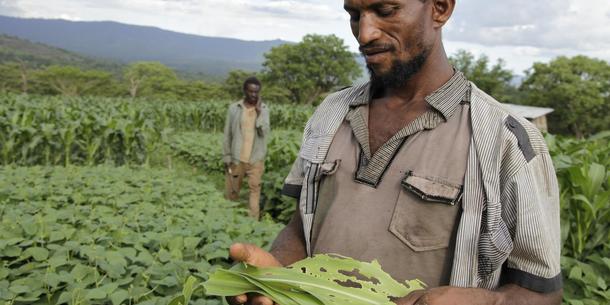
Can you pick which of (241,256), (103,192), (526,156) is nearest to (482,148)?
(526,156)

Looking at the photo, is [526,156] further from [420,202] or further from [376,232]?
[376,232]

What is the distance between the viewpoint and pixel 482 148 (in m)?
1.19

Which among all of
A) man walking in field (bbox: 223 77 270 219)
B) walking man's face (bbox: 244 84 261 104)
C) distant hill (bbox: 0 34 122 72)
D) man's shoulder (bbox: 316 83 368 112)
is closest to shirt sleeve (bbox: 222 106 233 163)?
man walking in field (bbox: 223 77 270 219)

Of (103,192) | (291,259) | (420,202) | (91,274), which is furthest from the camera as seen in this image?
(103,192)

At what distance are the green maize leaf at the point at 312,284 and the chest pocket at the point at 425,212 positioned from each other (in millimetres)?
101

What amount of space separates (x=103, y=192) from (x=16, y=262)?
1986 mm

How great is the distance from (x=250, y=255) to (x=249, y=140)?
18.2ft

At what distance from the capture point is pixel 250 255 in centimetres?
122

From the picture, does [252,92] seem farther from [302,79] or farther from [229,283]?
[302,79]

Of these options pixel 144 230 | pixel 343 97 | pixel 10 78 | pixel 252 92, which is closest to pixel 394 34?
pixel 343 97

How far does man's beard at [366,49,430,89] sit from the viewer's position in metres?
1.29

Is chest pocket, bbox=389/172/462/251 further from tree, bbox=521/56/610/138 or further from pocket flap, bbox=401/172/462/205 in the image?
tree, bbox=521/56/610/138

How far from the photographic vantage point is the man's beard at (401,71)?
4.23 feet

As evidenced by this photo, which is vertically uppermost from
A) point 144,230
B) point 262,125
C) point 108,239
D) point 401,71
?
point 401,71
